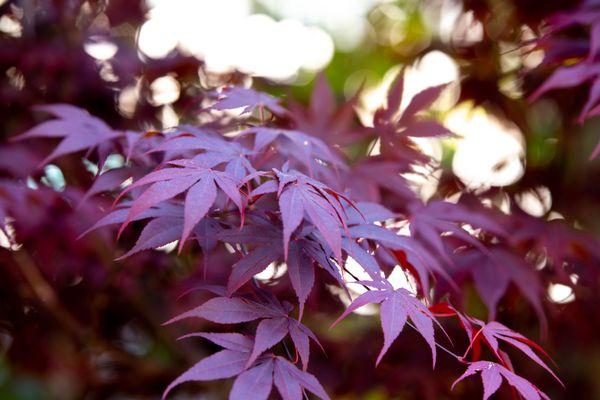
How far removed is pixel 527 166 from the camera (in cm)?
156

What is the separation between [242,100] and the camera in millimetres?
898

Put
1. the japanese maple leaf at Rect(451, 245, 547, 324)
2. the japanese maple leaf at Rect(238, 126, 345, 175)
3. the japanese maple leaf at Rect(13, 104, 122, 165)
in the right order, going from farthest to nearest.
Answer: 1. the japanese maple leaf at Rect(451, 245, 547, 324)
2. the japanese maple leaf at Rect(13, 104, 122, 165)
3. the japanese maple leaf at Rect(238, 126, 345, 175)

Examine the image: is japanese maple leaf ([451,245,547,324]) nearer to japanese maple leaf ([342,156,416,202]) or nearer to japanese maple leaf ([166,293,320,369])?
japanese maple leaf ([342,156,416,202])

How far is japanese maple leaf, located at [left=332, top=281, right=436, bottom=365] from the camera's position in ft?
1.91

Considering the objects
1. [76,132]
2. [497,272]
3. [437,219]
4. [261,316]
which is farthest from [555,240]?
[76,132]

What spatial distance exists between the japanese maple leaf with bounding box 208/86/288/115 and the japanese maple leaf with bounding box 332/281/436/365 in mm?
343

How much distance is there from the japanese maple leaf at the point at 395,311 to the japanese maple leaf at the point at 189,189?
150 mm

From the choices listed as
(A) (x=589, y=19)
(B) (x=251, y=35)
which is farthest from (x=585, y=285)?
(B) (x=251, y=35)

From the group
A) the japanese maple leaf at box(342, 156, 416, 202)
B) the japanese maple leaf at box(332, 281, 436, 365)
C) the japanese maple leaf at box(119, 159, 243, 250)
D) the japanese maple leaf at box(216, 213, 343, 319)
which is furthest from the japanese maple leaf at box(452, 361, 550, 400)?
the japanese maple leaf at box(342, 156, 416, 202)

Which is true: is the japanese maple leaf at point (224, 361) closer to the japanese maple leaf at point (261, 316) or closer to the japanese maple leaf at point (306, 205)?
the japanese maple leaf at point (261, 316)

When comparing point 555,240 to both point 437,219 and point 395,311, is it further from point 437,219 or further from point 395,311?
point 395,311

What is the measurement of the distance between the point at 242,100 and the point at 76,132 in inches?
11.0

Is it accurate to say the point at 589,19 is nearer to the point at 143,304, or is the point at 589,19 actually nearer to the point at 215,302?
the point at 215,302

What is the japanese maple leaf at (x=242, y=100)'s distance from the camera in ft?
2.83
